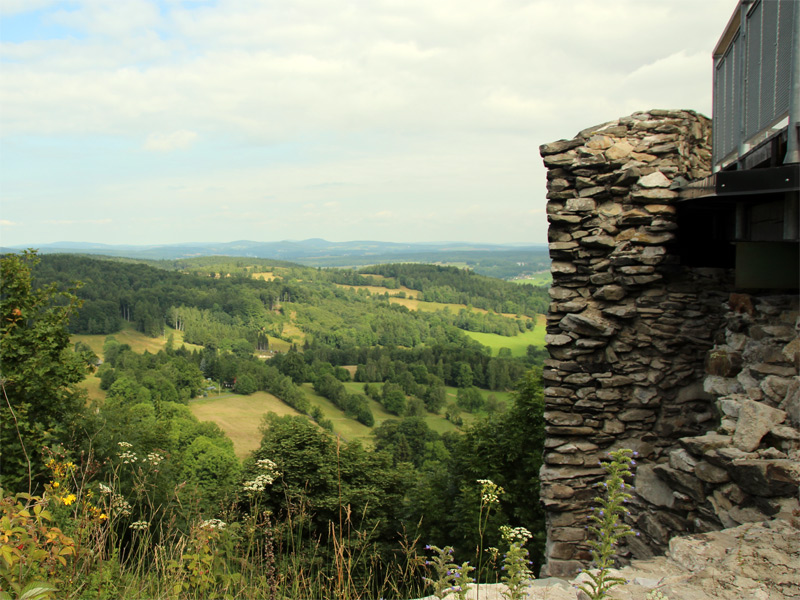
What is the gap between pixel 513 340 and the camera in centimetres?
11150

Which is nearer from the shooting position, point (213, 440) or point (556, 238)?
point (556, 238)

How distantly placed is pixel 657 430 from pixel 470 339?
107m

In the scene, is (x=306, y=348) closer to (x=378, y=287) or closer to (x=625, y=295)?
(x=378, y=287)

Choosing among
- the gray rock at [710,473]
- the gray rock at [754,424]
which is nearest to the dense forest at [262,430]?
the gray rock at [710,473]

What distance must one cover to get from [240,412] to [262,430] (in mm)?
28391

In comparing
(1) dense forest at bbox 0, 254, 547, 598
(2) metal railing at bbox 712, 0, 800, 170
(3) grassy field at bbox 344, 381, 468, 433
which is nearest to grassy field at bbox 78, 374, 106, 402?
(1) dense forest at bbox 0, 254, 547, 598

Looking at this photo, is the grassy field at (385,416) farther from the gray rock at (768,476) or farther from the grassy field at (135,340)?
the gray rock at (768,476)

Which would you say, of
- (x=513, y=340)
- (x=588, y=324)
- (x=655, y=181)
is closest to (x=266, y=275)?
(x=513, y=340)

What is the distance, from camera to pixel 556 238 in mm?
6508

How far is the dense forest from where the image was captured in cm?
372

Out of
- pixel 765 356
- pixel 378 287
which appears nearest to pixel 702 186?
pixel 765 356

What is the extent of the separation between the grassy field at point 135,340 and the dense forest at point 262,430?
1.63 metres

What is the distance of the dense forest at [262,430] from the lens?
3.72 meters

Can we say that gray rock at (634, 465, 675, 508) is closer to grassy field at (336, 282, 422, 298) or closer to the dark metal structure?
the dark metal structure
